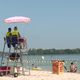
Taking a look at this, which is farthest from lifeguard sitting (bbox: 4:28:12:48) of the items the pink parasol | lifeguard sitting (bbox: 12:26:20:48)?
the pink parasol

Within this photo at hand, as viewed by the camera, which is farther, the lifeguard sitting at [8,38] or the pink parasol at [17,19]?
the pink parasol at [17,19]

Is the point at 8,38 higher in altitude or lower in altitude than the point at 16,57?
higher

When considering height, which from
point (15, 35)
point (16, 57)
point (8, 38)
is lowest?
point (16, 57)

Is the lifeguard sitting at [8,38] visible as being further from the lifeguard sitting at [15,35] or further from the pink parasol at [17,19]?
the pink parasol at [17,19]

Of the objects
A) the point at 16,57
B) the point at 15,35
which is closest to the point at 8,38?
the point at 15,35

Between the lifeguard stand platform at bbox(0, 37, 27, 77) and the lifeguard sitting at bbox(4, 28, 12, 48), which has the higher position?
the lifeguard sitting at bbox(4, 28, 12, 48)

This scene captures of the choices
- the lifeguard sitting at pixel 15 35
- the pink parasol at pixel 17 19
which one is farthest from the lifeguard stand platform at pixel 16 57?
the pink parasol at pixel 17 19

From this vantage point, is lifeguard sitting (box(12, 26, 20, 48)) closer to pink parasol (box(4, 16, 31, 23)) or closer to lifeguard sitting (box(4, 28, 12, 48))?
lifeguard sitting (box(4, 28, 12, 48))

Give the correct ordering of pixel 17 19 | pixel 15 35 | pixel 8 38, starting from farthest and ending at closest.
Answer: pixel 17 19
pixel 8 38
pixel 15 35

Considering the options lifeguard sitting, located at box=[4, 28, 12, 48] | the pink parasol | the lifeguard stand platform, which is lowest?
the lifeguard stand platform

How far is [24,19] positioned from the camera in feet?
72.4

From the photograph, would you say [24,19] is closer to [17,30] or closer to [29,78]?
[17,30]

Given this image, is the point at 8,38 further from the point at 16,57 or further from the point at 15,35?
the point at 16,57

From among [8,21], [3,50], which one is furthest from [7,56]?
[8,21]
